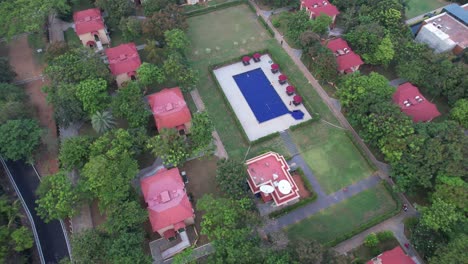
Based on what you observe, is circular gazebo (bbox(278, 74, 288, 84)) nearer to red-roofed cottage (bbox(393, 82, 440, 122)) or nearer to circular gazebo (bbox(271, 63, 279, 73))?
circular gazebo (bbox(271, 63, 279, 73))

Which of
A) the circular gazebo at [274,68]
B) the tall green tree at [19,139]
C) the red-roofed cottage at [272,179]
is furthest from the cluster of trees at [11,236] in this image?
the circular gazebo at [274,68]

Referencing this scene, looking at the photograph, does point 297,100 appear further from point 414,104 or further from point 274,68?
point 414,104

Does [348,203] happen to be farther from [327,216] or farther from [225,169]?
[225,169]

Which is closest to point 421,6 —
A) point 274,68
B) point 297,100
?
point 274,68

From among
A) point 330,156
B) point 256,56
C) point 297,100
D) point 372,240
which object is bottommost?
point 372,240

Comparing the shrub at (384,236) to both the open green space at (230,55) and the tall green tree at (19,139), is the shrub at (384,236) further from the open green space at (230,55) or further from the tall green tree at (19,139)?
the tall green tree at (19,139)
